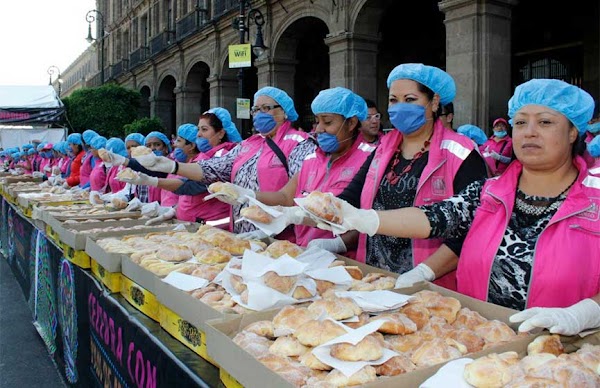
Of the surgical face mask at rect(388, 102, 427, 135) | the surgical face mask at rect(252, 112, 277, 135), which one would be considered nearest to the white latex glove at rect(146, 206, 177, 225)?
the surgical face mask at rect(252, 112, 277, 135)

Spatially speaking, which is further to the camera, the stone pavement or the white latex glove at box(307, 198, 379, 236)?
the stone pavement

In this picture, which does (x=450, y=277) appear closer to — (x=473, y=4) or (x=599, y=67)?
(x=473, y=4)

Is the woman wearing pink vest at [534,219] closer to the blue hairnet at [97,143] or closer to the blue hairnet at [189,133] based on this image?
the blue hairnet at [189,133]

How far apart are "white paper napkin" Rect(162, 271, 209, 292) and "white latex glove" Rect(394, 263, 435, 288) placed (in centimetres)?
88

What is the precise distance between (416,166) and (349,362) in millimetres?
1644

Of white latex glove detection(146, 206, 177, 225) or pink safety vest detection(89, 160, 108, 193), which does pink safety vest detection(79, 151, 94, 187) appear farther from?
white latex glove detection(146, 206, 177, 225)

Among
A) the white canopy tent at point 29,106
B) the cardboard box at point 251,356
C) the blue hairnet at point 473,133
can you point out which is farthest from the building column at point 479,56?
the white canopy tent at point 29,106

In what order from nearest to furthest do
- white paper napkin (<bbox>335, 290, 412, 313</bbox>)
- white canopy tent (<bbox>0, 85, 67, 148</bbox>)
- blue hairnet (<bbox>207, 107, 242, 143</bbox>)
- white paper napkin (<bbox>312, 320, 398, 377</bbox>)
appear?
white paper napkin (<bbox>312, 320, 398, 377</bbox>)
white paper napkin (<bbox>335, 290, 412, 313</bbox>)
blue hairnet (<bbox>207, 107, 242, 143</bbox>)
white canopy tent (<bbox>0, 85, 67, 148</bbox>)

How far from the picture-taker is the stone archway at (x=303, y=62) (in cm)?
1714

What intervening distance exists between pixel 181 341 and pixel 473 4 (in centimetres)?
915

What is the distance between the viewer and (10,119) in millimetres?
17875

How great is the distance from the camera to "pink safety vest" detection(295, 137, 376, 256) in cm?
356

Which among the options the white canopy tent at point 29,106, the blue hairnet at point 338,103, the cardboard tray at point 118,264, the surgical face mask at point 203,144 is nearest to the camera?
the cardboard tray at point 118,264

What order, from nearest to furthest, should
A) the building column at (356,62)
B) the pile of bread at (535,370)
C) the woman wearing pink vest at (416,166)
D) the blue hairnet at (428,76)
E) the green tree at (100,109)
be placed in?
the pile of bread at (535,370), the woman wearing pink vest at (416,166), the blue hairnet at (428,76), the building column at (356,62), the green tree at (100,109)
